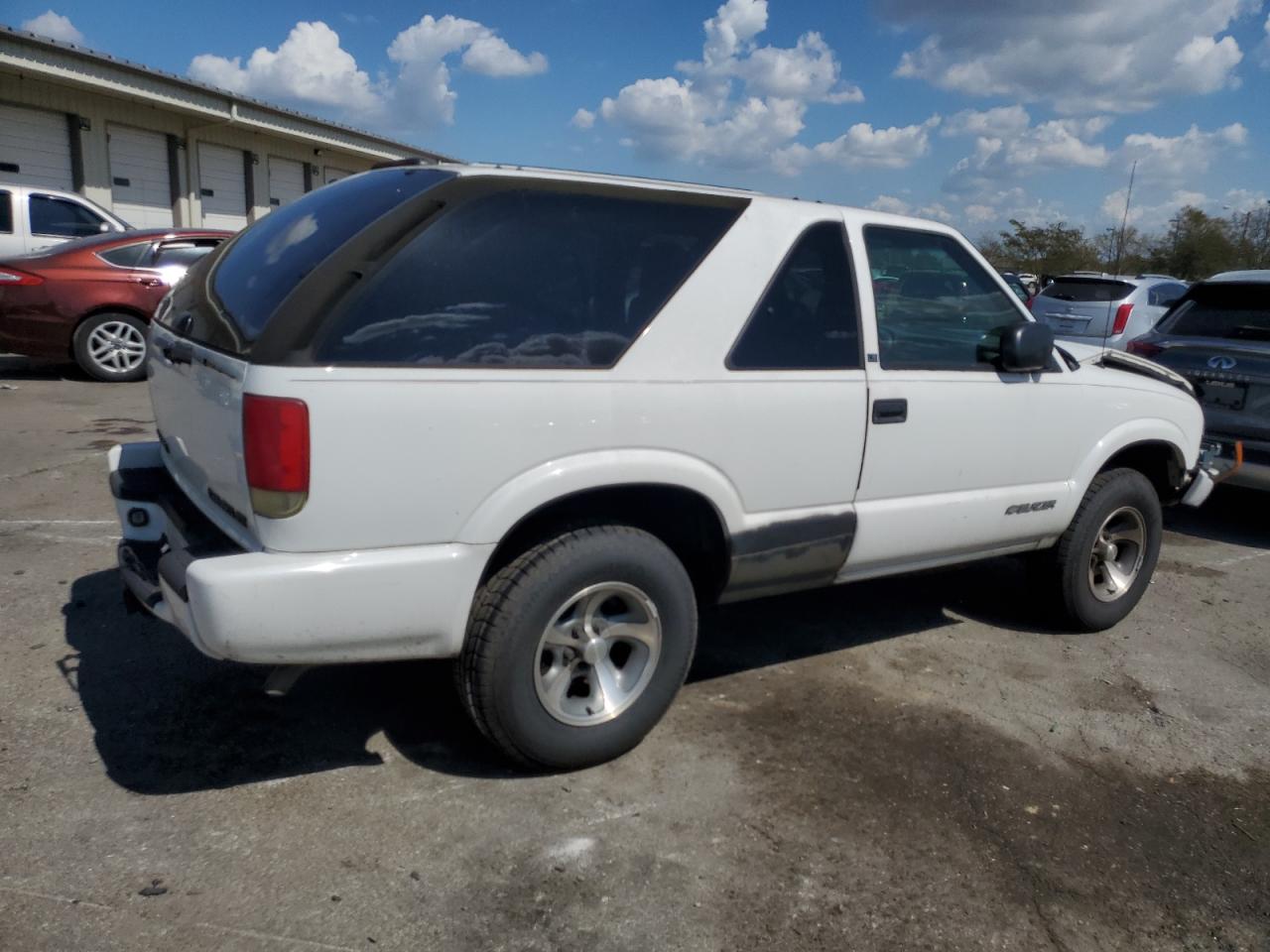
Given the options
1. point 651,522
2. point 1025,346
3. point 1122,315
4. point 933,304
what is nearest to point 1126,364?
point 1025,346

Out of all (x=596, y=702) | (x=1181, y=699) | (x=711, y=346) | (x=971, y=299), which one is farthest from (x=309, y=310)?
(x=1181, y=699)

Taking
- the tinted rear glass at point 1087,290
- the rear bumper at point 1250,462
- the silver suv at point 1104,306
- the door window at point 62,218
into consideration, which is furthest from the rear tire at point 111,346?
the tinted rear glass at point 1087,290

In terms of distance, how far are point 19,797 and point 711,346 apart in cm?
244

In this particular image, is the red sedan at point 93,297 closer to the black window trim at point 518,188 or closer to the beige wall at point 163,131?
the black window trim at point 518,188

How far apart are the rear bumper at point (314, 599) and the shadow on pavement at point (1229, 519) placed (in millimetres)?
5771

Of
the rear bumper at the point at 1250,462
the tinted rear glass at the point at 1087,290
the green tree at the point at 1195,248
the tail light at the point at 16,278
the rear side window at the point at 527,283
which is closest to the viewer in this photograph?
the rear side window at the point at 527,283

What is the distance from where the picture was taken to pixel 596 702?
10.6ft

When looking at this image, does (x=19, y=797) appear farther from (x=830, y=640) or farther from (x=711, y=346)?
(x=830, y=640)

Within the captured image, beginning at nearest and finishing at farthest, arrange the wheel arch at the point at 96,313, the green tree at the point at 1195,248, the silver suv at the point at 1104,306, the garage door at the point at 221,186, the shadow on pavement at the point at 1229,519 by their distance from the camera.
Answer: the shadow on pavement at the point at 1229,519 < the wheel arch at the point at 96,313 < the silver suv at the point at 1104,306 < the garage door at the point at 221,186 < the green tree at the point at 1195,248

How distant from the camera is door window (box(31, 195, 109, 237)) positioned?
457 inches

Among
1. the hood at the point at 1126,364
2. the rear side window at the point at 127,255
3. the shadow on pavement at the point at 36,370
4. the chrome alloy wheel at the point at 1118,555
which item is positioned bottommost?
the chrome alloy wheel at the point at 1118,555

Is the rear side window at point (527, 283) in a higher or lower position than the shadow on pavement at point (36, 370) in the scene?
higher

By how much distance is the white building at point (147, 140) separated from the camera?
16781 millimetres

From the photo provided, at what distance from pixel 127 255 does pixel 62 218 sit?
301 centimetres
